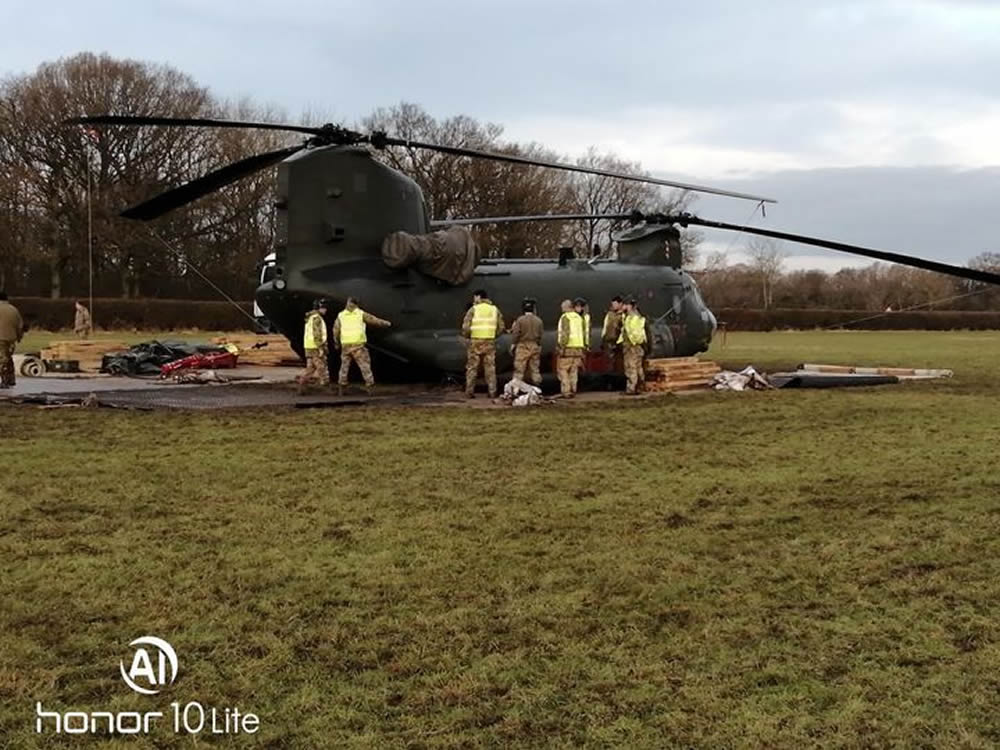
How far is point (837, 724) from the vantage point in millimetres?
3861

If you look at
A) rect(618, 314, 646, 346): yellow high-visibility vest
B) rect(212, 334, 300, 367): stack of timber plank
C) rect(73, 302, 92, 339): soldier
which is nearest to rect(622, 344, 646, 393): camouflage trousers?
rect(618, 314, 646, 346): yellow high-visibility vest

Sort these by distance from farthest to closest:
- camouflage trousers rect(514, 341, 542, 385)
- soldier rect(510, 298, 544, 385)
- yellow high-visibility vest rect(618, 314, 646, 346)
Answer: yellow high-visibility vest rect(618, 314, 646, 346) → camouflage trousers rect(514, 341, 542, 385) → soldier rect(510, 298, 544, 385)

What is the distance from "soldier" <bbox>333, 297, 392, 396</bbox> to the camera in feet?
51.2

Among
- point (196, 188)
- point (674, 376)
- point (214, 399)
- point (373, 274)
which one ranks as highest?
point (196, 188)

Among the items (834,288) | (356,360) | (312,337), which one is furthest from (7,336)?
(834,288)

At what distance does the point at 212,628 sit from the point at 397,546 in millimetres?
1770

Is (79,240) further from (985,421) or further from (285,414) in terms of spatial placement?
(985,421)

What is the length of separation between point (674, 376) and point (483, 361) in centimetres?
377

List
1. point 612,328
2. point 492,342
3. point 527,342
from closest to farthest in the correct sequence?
point 492,342 → point 527,342 → point 612,328

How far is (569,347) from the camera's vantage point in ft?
53.8

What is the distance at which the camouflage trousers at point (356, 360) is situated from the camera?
51.8ft

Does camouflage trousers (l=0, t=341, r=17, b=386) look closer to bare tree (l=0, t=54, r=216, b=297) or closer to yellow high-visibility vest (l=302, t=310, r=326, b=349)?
yellow high-visibility vest (l=302, t=310, r=326, b=349)

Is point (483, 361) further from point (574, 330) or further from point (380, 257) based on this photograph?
point (380, 257)

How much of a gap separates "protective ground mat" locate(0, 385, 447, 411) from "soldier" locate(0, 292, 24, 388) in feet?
5.83
